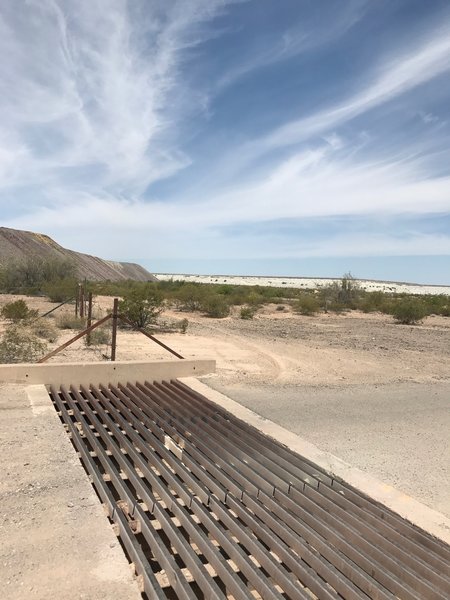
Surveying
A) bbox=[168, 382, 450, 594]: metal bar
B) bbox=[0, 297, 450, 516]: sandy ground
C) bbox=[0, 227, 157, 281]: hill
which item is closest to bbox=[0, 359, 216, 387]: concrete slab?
bbox=[0, 297, 450, 516]: sandy ground

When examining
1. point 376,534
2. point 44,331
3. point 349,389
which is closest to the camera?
point 376,534

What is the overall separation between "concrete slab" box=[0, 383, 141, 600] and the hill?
41332 mm

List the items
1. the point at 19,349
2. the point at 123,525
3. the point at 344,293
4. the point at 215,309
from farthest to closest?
the point at 344,293
the point at 215,309
the point at 19,349
the point at 123,525

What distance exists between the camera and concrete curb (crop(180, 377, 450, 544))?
3557 millimetres

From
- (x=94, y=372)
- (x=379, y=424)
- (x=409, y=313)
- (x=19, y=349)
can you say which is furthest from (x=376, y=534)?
(x=409, y=313)

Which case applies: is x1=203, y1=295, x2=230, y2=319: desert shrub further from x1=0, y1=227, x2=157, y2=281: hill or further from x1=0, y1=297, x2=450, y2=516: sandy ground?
x1=0, y1=227, x2=157, y2=281: hill

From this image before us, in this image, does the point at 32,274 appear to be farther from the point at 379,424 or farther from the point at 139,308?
the point at 379,424

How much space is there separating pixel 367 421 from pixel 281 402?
1.27 m

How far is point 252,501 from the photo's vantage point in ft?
11.5

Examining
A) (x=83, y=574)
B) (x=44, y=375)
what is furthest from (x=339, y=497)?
(x=44, y=375)

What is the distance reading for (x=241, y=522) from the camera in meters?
3.29

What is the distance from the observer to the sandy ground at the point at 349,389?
4.98 metres

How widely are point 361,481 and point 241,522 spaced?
136cm

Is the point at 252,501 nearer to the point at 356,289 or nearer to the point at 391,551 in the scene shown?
the point at 391,551
